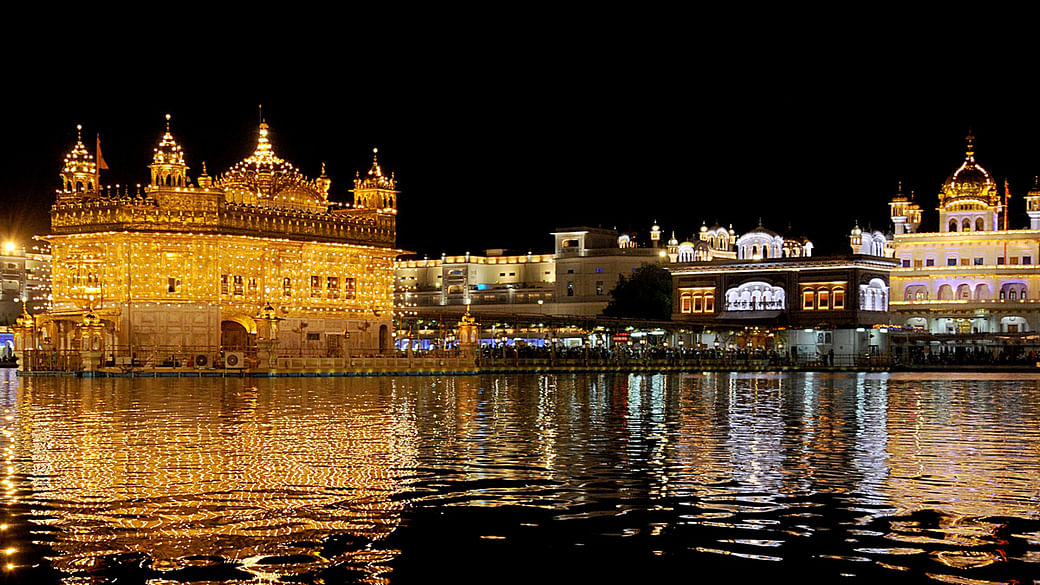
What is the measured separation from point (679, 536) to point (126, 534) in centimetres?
501

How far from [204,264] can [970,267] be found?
63.7 meters

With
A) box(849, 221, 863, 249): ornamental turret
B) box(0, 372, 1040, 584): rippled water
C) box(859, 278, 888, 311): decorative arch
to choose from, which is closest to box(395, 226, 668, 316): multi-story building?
box(849, 221, 863, 249): ornamental turret

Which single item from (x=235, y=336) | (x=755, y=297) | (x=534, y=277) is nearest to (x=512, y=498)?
(x=235, y=336)

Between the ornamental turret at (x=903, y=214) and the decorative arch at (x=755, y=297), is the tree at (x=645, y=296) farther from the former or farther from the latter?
the ornamental turret at (x=903, y=214)

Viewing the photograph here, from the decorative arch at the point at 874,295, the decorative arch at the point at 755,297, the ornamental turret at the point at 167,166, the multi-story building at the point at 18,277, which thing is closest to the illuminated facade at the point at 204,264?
the ornamental turret at the point at 167,166

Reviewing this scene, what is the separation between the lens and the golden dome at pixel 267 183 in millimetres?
69125

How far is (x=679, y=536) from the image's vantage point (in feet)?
41.9

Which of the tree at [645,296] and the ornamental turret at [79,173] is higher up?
the ornamental turret at [79,173]

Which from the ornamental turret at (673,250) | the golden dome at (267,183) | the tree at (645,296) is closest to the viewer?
the golden dome at (267,183)

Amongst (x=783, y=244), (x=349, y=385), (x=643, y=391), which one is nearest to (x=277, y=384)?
(x=349, y=385)

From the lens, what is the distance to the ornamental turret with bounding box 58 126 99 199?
2594 inches

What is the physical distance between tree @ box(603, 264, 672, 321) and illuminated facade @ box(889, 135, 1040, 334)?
1754 centimetres

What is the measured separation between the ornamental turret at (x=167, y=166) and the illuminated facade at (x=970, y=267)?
202ft

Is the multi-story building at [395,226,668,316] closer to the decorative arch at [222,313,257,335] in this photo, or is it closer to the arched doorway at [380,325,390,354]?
the arched doorway at [380,325,390,354]
